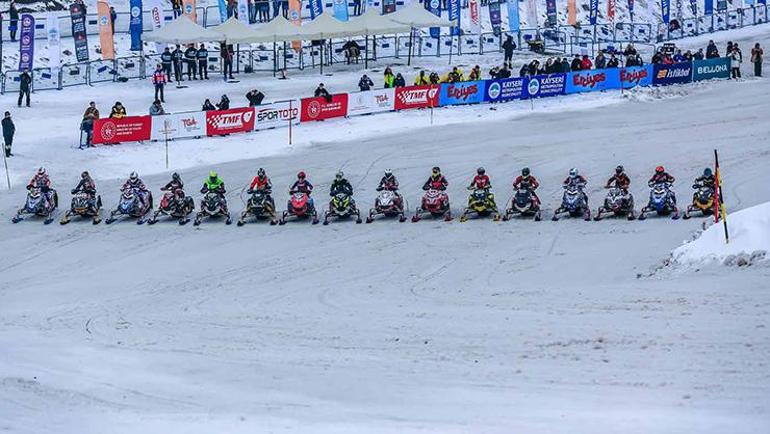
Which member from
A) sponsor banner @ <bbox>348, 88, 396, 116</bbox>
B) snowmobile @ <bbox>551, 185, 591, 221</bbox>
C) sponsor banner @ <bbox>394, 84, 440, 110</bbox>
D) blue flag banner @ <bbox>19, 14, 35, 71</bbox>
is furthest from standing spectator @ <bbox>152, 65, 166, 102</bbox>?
snowmobile @ <bbox>551, 185, 591, 221</bbox>

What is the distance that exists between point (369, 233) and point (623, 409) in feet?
43.4

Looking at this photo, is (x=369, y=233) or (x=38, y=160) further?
(x=38, y=160)

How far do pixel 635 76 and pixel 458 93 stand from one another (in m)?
6.43

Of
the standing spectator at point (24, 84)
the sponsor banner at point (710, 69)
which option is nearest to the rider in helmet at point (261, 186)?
the standing spectator at point (24, 84)

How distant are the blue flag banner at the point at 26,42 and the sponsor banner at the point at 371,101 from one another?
10.1 metres

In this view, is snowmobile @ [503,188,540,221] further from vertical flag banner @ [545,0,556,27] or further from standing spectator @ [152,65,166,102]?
vertical flag banner @ [545,0,556,27]

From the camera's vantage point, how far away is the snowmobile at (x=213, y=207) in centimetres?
2898

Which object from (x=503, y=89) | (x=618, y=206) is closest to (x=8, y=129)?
(x=503, y=89)

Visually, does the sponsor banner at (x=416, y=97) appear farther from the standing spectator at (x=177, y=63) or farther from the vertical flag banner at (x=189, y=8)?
the vertical flag banner at (x=189, y=8)

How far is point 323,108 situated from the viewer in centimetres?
4075

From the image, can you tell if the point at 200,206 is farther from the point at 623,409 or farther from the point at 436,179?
the point at 623,409

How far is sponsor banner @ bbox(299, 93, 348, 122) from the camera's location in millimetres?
40375

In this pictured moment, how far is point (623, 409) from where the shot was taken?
14664mm

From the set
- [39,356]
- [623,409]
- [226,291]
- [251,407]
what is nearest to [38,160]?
[226,291]
